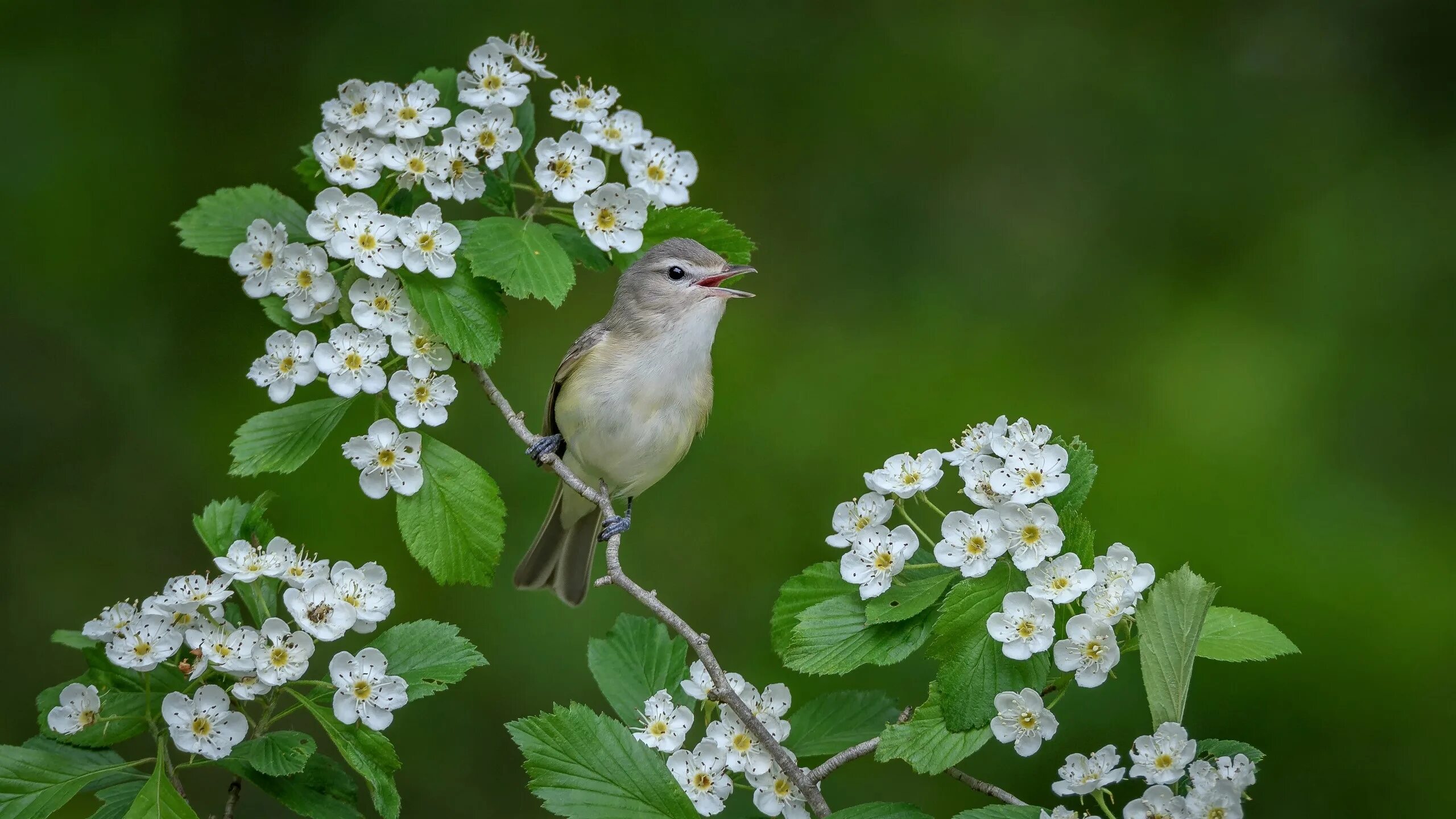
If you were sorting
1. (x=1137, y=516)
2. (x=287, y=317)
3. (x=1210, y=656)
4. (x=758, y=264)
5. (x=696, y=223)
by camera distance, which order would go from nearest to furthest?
(x=1210, y=656) → (x=287, y=317) → (x=696, y=223) → (x=1137, y=516) → (x=758, y=264)

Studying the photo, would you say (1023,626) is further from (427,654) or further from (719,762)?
(427,654)

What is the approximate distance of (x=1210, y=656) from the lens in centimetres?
191

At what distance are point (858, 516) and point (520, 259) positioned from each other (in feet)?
2.83

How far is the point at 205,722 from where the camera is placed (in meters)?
1.96

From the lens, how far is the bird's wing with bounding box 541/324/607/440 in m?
3.42

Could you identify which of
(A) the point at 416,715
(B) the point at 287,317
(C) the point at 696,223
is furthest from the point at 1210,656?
(A) the point at 416,715

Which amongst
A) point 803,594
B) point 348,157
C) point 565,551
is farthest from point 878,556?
point 565,551

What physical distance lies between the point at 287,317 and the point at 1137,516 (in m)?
3.01

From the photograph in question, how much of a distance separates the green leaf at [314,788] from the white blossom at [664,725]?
0.49 m

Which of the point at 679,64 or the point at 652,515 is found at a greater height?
the point at 679,64

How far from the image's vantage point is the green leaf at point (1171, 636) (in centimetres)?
175

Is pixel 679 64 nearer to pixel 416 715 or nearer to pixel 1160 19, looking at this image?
pixel 1160 19

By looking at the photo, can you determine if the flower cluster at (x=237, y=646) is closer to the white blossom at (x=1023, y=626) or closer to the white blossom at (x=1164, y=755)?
the white blossom at (x=1023, y=626)

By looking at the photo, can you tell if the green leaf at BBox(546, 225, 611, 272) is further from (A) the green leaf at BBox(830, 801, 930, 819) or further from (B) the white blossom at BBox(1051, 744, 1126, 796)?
(B) the white blossom at BBox(1051, 744, 1126, 796)
